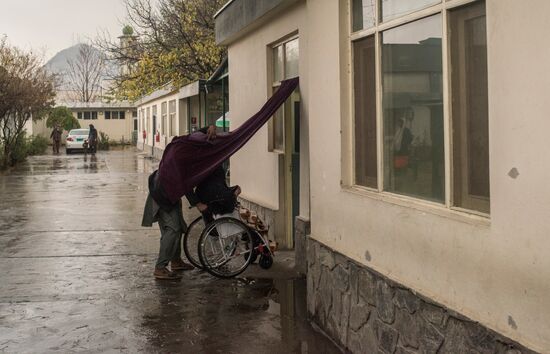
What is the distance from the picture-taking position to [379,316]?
472 centimetres

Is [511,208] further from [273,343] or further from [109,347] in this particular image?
[109,347]

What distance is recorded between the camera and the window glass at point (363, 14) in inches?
204

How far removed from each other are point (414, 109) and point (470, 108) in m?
0.73

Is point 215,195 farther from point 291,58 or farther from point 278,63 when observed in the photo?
point 278,63

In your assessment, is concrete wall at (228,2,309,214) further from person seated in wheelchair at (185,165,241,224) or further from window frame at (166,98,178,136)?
window frame at (166,98,178,136)

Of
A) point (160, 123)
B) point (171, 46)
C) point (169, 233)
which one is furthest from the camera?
point (160, 123)

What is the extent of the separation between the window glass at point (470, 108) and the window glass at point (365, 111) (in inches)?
47.5

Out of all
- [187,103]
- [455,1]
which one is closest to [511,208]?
[455,1]

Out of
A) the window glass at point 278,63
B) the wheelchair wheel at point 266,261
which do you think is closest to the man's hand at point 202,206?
the wheelchair wheel at point 266,261

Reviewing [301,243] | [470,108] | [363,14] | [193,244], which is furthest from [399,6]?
[193,244]

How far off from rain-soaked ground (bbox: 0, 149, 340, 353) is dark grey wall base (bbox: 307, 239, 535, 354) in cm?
29

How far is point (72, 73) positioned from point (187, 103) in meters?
71.1

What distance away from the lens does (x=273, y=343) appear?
5625mm

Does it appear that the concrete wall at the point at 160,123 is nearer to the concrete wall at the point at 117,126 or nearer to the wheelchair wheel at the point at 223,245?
the concrete wall at the point at 117,126
